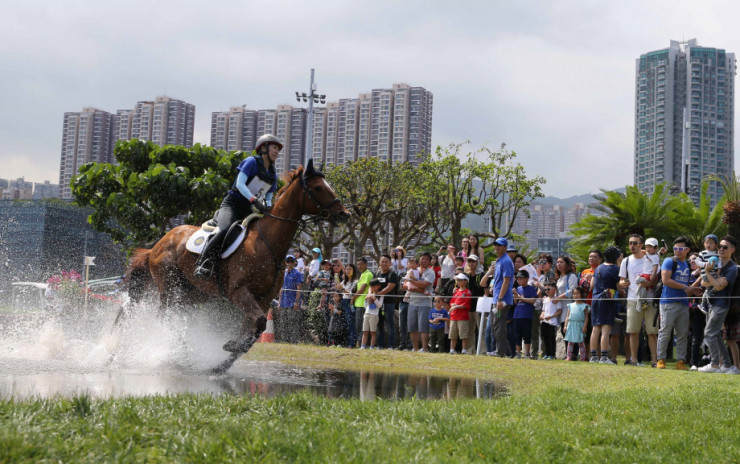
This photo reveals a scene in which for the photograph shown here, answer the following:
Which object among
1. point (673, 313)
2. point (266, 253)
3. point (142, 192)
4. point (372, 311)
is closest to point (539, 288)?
point (673, 313)

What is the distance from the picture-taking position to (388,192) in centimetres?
5003

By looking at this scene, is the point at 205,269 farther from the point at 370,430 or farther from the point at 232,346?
the point at 370,430

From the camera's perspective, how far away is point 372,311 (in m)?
17.5

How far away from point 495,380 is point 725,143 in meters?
86.8

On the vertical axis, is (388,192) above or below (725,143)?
below

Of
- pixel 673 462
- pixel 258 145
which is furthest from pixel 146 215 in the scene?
pixel 673 462

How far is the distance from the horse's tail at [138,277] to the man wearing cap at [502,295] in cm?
681

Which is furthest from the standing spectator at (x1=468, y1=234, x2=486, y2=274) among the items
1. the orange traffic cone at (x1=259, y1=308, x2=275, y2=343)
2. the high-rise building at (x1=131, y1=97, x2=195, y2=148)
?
the high-rise building at (x1=131, y1=97, x2=195, y2=148)

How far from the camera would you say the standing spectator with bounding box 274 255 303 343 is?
18.8 m

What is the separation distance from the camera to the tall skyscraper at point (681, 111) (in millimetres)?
81000

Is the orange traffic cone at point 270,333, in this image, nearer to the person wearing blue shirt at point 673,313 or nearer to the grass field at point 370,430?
the person wearing blue shirt at point 673,313

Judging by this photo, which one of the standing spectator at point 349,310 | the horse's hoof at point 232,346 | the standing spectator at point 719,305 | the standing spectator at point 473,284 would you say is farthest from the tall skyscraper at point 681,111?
the horse's hoof at point 232,346

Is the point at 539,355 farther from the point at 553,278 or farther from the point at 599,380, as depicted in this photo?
the point at 599,380

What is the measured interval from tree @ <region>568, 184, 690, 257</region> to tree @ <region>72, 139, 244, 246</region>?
62.8 feet
